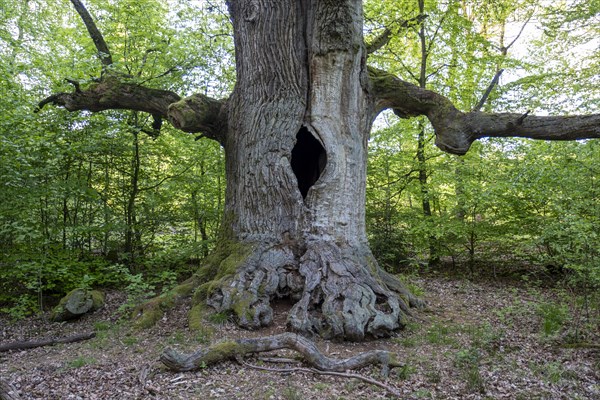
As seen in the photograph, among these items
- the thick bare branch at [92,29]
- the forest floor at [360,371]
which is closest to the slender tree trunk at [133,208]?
the thick bare branch at [92,29]

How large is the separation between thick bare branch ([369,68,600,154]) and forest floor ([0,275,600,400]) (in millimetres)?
2617

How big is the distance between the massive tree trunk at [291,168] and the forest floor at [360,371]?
520mm

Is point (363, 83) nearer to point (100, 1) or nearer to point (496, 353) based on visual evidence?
point (496, 353)

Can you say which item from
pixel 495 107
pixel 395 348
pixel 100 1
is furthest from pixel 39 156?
pixel 495 107

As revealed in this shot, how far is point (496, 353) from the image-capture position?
175 inches

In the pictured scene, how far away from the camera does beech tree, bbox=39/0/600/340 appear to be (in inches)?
209

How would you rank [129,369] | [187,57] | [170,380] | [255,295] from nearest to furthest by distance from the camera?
[170,380]
[129,369]
[255,295]
[187,57]

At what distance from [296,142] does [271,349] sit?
10.6 feet

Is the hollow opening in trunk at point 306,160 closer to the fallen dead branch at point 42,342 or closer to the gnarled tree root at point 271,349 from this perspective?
the gnarled tree root at point 271,349

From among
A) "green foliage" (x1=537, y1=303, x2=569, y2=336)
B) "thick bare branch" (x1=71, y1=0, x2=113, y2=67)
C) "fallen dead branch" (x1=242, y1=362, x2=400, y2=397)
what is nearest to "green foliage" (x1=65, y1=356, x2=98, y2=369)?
"fallen dead branch" (x1=242, y1=362, x2=400, y2=397)

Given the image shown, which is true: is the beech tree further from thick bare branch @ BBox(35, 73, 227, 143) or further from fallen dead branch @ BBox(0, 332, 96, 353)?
fallen dead branch @ BBox(0, 332, 96, 353)

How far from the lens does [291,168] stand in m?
5.99

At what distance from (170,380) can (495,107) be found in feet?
32.8

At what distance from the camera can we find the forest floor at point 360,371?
3.45 metres
